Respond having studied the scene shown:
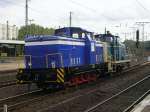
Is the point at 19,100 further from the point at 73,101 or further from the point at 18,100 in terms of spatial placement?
the point at 73,101

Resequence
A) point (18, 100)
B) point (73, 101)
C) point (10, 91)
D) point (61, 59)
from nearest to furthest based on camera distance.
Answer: point (73, 101)
point (18, 100)
point (61, 59)
point (10, 91)

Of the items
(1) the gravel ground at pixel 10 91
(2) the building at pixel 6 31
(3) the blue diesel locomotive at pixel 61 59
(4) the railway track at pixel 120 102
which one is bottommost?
(4) the railway track at pixel 120 102

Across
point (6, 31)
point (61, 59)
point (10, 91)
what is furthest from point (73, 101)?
point (6, 31)

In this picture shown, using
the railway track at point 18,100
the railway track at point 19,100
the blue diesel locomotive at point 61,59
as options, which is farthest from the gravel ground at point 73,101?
the blue diesel locomotive at point 61,59

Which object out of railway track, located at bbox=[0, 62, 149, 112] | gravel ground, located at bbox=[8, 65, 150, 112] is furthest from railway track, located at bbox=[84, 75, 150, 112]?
railway track, located at bbox=[0, 62, 149, 112]

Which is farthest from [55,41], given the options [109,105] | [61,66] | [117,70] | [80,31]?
[117,70]

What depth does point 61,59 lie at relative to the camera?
18469mm

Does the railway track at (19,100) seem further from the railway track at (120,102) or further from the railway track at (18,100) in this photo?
the railway track at (120,102)

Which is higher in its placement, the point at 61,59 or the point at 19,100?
the point at 61,59

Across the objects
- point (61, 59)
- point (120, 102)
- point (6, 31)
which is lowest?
point (120, 102)

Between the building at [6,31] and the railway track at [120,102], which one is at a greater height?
the building at [6,31]

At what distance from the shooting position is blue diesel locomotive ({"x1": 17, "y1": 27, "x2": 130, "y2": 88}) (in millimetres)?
18047

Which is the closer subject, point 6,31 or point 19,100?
point 19,100

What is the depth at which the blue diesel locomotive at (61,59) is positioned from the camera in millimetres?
18047
